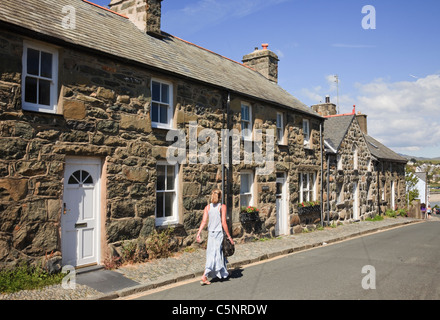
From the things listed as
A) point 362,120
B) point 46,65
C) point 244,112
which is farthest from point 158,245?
point 362,120

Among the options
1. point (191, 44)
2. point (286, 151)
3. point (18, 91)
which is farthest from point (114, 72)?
point (286, 151)

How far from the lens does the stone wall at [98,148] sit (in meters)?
7.29

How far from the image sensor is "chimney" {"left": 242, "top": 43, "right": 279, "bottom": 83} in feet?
62.8

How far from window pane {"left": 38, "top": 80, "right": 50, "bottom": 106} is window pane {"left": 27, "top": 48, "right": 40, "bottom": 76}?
22cm

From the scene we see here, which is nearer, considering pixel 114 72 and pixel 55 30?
pixel 55 30

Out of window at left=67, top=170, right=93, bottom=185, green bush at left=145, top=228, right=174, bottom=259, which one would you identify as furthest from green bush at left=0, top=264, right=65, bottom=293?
green bush at left=145, top=228, right=174, bottom=259

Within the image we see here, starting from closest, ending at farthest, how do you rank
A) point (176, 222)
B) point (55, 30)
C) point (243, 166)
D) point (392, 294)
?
point (392, 294), point (55, 30), point (176, 222), point (243, 166)

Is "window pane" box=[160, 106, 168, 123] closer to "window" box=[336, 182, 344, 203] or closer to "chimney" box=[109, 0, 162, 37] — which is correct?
"chimney" box=[109, 0, 162, 37]

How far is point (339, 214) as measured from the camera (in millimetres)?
19875

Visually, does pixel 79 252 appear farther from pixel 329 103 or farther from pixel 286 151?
pixel 329 103

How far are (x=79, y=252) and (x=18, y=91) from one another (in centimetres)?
360

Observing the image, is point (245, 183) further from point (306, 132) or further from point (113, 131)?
point (113, 131)

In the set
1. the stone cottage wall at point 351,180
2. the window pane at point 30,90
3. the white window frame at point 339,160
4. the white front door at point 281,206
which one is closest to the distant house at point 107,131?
the window pane at point 30,90

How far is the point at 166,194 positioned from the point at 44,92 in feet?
13.4
